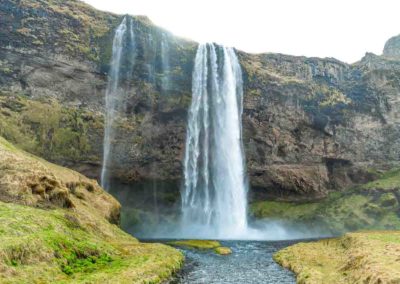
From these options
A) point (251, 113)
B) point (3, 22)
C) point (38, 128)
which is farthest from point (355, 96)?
point (3, 22)

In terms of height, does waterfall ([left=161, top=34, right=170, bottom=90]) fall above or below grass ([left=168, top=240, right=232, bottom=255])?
above

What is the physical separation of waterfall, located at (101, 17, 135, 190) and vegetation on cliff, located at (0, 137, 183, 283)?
29.3m

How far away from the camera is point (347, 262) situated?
27.8m

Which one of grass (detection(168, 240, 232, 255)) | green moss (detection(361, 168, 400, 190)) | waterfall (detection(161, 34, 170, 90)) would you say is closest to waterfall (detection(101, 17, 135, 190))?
waterfall (detection(161, 34, 170, 90))

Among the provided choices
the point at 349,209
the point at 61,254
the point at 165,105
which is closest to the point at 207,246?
the point at 61,254

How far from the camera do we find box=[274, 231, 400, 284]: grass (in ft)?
70.6

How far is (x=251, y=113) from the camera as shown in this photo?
267 ft

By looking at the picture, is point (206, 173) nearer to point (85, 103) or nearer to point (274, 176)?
point (274, 176)

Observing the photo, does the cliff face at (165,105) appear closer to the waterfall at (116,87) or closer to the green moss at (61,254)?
the waterfall at (116,87)

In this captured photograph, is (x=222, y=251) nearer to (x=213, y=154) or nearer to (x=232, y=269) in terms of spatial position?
(x=232, y=269)

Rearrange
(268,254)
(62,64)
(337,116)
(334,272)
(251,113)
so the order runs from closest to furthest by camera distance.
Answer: (334,272) < (268,254) < (62,64) < (251,113) < (337,116)

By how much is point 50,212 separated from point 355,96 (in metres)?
76.5

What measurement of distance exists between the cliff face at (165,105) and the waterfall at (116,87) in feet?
3.81

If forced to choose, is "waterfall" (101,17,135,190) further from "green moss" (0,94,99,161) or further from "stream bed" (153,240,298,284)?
"stream bed" (153,240,298,284)
